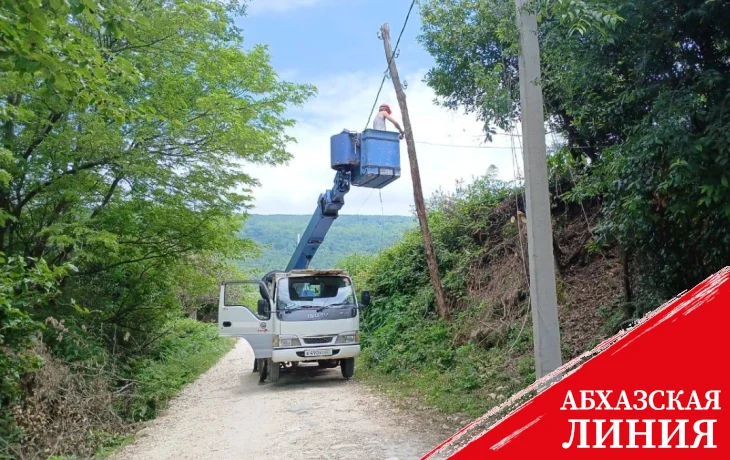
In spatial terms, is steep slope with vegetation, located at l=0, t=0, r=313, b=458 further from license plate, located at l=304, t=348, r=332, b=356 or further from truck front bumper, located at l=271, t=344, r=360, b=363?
license plate, located at l=304, t=348, r=332, b=356

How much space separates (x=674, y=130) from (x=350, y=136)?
7054 millimetres

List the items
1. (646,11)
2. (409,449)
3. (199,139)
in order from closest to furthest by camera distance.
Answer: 1. (646,11)
2. (409,449)
3. (199,139)

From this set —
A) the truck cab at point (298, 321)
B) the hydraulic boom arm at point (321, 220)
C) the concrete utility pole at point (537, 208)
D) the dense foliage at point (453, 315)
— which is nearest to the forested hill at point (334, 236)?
the hydraulic boom arm at point (321, 220)

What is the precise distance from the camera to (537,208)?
16.8 feet

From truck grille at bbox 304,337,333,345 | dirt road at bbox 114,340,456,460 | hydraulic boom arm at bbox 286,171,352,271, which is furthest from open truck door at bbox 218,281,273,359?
hydraulic boom arm at bbox 286,171,352,271

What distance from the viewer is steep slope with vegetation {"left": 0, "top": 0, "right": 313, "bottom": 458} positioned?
27.0ft

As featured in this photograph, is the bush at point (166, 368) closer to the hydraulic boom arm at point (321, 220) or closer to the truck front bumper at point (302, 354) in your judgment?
the truck front bumper at point (302, 354)

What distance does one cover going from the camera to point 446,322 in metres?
12.3

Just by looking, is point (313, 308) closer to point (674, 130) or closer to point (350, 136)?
point (350, 136)

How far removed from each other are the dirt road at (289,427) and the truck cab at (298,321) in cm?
76

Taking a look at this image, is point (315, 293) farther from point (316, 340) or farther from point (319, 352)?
point (319, 352)

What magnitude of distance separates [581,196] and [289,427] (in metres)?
5.42

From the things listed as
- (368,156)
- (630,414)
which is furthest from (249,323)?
(630,414)

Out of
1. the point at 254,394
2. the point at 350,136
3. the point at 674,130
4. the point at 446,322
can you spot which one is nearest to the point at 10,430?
the point at 254,394
